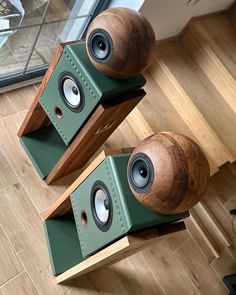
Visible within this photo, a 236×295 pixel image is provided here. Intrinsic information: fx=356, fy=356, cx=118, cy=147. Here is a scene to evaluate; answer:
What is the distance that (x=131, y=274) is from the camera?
1.56 meters

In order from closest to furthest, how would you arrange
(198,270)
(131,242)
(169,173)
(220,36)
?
(169,173) → (131,242) → (198,270) → (220,36)

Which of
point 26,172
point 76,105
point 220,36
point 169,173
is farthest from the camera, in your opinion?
point 220,36

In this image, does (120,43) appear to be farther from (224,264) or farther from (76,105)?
(224,264)

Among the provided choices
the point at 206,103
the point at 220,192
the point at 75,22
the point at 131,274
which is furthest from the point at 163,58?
the point at 131,274

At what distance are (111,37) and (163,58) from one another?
107 cm

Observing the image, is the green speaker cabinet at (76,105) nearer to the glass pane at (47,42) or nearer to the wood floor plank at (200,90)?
the glass pane at (47,42)

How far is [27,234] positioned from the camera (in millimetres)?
1423

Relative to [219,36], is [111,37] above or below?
above

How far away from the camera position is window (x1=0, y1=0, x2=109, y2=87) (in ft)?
5.21

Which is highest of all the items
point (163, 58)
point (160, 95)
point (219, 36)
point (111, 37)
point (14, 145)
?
point (111, 37)

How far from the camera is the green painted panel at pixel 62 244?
1.39 metres

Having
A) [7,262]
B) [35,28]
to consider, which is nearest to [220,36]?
[35,28]

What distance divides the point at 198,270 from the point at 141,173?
1062mm

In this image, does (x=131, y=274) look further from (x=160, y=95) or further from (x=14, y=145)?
(x=160, y=95)
